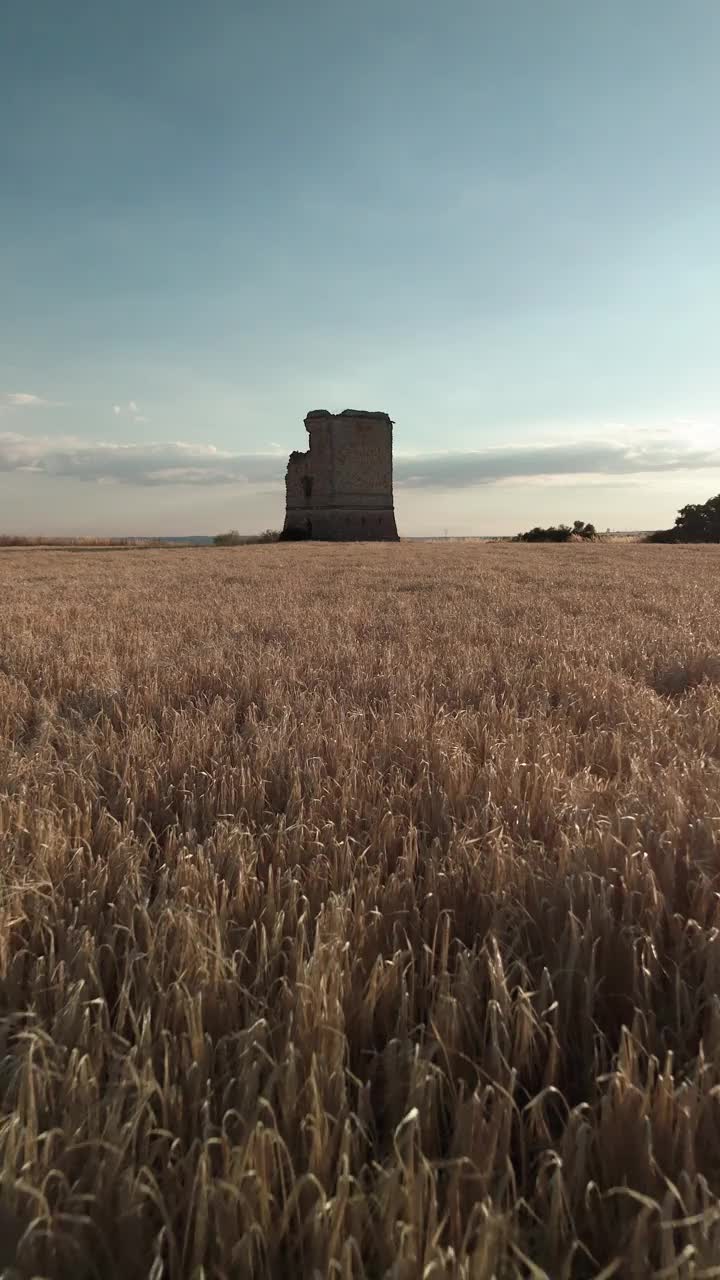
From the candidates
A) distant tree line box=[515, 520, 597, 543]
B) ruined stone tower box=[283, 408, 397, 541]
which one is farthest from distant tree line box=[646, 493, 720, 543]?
ruined stone tower box=[283, 408, 397, 541]

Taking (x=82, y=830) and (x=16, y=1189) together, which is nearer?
(x=16, y=1189)

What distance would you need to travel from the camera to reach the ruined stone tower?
46938mm

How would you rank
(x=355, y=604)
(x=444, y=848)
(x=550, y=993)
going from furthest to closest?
(x=355, y=604) < (x=444, y=848) < (x=550, y=993)

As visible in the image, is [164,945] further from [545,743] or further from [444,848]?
[545,743]

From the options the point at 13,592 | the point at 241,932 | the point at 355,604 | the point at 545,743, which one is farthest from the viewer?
the point at 13,592

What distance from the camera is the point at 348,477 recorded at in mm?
47656

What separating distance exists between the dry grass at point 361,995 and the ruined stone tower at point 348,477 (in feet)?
149

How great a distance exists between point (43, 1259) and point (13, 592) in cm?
1132

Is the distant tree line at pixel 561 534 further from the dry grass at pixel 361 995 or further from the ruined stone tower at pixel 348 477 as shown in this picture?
the dry grass at pixel 361 995

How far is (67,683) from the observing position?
3955 mm

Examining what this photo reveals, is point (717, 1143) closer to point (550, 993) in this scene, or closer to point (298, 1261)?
point (550, 993)

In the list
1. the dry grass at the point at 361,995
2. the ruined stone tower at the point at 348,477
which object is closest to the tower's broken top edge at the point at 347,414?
the ruined stone tower at the point at 348,477

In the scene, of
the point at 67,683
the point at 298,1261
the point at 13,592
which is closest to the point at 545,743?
the point at 298,1261

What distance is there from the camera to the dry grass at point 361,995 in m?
0.78
